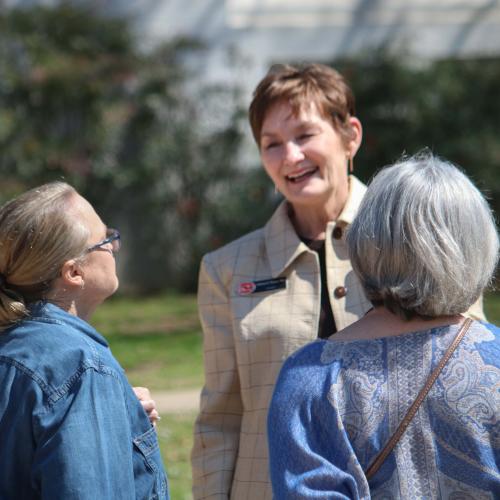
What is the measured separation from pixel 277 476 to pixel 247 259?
47.3 inches

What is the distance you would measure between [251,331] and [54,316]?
2.71ft

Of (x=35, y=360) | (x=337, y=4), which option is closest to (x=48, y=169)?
(x=337, y=4)

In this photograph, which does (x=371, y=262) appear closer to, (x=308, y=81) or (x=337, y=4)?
(x=308, y=81)

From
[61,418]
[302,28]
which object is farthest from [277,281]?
[302,28]

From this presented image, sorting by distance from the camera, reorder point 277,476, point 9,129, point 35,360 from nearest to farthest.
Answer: point 277,476 < point 35,360 < point 9,129

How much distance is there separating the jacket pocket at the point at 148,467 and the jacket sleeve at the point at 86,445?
12 cm

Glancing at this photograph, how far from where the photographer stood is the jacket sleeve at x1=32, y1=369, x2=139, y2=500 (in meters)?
2.17

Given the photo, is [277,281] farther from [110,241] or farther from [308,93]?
[110,241]

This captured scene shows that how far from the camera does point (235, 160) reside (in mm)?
14430

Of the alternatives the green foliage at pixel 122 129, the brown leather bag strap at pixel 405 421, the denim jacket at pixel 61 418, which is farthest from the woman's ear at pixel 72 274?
the green foliage at pixel 122 129

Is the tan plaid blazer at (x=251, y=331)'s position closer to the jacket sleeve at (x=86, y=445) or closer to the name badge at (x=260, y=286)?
the name badge at (x=260, y=286)

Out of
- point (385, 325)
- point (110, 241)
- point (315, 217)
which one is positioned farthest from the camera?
point (315, 217)

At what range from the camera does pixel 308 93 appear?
3.24 meters

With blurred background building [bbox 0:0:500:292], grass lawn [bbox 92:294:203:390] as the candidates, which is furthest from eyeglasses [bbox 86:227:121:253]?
blurred background building [bbox 0:0:500:292]
